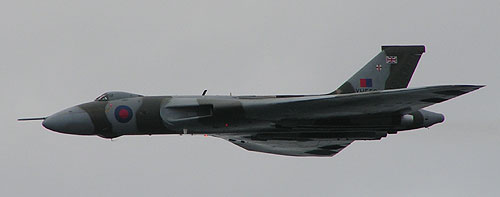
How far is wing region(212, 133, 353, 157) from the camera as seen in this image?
33312 millimetres

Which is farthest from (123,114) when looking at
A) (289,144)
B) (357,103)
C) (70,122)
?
(357,103)

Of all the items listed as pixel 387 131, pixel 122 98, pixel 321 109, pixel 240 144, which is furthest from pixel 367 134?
pixel 122 98

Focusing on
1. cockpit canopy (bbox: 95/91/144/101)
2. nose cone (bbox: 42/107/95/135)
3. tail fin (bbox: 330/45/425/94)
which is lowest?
nose cone (bbox: 42/107/95/135)

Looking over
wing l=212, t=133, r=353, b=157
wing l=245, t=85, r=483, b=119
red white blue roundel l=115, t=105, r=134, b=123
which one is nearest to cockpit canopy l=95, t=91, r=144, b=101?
red white blue roundel l=115, t=105, r=134, b=123

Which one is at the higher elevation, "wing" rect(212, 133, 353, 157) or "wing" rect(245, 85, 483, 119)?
"wing" rect(245, 85, 483, 119)

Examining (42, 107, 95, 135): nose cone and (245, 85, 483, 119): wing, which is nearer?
(245, 85, 483, 119): wing

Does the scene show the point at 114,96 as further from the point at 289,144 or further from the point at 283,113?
the point at 289,144

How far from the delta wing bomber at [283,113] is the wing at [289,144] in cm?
9

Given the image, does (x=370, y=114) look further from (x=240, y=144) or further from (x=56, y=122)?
(x=56, y=122)

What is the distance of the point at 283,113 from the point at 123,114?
21.1ft

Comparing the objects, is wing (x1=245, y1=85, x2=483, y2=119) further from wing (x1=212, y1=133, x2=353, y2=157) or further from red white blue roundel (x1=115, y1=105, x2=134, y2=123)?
red white blue roundel (x1=115, y1=105, x2=134, y2=123)

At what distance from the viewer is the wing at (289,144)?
1312 inches

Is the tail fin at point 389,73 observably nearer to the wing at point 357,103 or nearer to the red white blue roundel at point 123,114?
the wing at point 357,103

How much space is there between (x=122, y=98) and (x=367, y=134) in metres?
10.1
